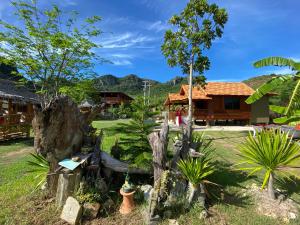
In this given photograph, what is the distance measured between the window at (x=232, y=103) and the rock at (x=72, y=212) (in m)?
22.8

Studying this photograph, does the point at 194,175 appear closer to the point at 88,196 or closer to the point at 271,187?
the point at 271,187

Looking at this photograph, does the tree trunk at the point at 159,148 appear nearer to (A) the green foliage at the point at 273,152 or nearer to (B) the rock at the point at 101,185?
(B) the rock at the point at 101,185

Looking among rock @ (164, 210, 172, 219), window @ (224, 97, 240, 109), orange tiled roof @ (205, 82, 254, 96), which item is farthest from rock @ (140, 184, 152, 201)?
window @ (224, 97, 240, 109)

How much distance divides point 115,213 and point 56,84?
12.0m

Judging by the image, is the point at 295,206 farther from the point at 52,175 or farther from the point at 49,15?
the point at 49,15

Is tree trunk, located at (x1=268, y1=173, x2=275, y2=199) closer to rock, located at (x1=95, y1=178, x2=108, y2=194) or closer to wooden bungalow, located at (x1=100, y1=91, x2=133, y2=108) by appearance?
rock, located at (x1=95, y1=178, x2=108, y2=194)

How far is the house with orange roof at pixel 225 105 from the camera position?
77.9ft

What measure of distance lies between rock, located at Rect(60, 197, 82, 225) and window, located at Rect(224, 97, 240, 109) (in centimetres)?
2279

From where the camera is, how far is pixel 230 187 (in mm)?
6113

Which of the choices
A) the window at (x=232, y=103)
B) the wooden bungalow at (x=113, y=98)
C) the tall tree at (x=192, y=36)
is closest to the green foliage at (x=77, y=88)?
the tall tree at (x=192, y=36)

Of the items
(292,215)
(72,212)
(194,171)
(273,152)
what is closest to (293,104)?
(273,152)

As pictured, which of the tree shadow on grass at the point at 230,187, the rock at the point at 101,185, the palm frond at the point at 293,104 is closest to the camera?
the rock at the point at 101,185

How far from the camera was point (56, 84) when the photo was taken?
14.9m

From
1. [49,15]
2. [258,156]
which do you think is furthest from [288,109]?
[49,15]
